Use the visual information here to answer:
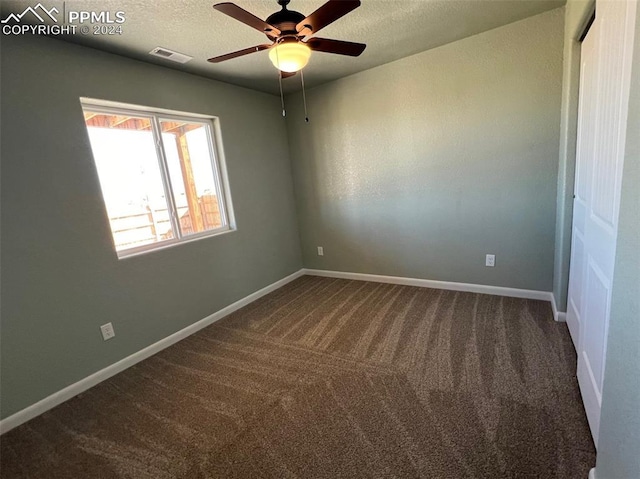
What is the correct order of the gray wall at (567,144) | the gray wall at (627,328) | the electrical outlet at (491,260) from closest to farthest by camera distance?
the gray wall at (627,328)
the gray wall at (567,144)
the electrical outlet at (491,260)

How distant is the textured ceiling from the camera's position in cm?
182

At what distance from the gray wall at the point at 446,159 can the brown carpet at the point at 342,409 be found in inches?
28.4

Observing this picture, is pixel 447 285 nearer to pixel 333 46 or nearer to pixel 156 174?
pixel 333 46

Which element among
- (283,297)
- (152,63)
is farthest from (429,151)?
(152,63)

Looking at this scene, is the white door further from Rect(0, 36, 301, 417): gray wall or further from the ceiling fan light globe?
Rect(0, 36, 301, 417): gray wall

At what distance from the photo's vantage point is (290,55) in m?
1.66

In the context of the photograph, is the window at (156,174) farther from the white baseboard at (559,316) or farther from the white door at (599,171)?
the white baseboard at (559,316)

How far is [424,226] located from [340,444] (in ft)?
7.84

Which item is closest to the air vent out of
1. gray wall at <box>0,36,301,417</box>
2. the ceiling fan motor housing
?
gray wall at <box>0,36,301,417</box>

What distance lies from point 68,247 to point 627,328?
2.95 m

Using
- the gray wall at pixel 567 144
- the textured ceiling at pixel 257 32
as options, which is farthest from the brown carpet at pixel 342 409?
the textured ceiling at pixel 257 32

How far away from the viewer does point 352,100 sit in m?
3.38

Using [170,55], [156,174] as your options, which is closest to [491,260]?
[156,174]

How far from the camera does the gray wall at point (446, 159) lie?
2557mm
